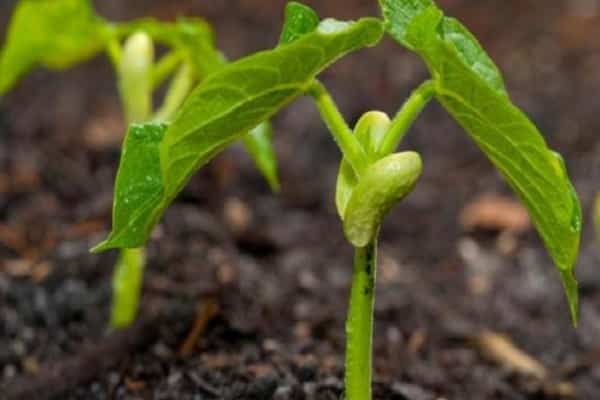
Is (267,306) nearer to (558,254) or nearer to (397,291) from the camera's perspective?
(397,291)

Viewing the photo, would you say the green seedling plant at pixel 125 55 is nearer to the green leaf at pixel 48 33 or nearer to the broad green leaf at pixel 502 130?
the green leaf at pixel 48 33

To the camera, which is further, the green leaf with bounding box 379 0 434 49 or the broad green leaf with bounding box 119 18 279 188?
the broad green leaf with bounding box 119 18 279 188

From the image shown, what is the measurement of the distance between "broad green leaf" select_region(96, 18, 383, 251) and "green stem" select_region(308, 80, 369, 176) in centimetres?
4

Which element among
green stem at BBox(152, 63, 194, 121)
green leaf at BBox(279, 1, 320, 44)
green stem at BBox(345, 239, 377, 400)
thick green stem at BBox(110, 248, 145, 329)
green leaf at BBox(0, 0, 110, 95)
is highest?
green leaf at BBox(279, 1, 320, 44)

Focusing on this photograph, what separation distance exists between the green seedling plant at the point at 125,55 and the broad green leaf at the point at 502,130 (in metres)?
0.57

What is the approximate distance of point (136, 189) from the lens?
1038 mm

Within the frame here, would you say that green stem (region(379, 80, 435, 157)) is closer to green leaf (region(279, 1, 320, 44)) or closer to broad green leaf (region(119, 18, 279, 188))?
green leaf (region(279, 1, 320, 44))

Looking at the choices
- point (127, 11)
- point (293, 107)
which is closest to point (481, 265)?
point (293, 107)

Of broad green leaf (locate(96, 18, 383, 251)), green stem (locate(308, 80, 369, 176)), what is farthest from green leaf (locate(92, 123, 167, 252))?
green stem (locate(308, 80, 369, 176))

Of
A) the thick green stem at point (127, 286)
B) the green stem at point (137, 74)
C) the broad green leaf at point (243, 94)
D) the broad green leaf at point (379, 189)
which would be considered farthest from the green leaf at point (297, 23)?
the thick green stem at point (127, 286)

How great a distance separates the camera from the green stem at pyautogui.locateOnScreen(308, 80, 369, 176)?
41.0 inches

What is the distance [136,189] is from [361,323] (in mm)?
280

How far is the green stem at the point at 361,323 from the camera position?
1104 mm

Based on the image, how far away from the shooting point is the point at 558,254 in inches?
39.4
